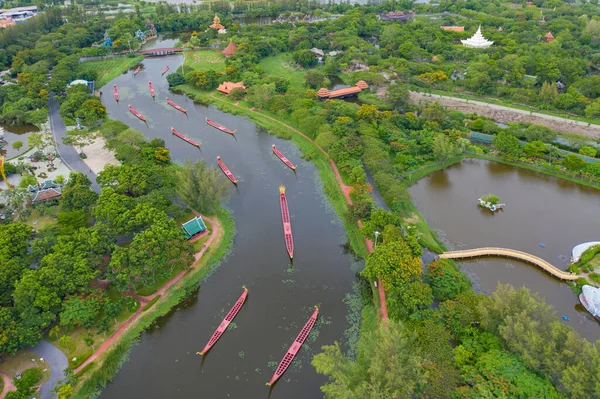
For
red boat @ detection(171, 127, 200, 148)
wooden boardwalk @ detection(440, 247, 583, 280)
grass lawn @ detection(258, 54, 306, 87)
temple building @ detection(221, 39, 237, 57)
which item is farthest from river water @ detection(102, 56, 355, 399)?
temple building @ detection(221, 39, 237, 57)

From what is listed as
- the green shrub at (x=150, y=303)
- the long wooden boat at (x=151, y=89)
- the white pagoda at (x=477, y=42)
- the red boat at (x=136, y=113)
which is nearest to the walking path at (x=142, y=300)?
the green shrub at (x=150, y=303)

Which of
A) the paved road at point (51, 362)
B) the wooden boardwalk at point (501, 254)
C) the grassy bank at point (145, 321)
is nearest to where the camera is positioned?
the paved road at point (51, 362)

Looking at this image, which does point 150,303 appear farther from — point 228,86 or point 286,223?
point 228,86

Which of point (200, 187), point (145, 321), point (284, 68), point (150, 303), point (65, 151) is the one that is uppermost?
point (284, 68)

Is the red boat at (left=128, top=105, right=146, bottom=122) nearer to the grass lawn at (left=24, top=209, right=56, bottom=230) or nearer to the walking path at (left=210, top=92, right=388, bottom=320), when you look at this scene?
the walking path at (left=210, top=92, right=388, bottom=320)

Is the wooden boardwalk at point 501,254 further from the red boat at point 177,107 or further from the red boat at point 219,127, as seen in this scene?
the red boat at point 177,107

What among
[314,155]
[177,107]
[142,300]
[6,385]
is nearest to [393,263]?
[142,300]
